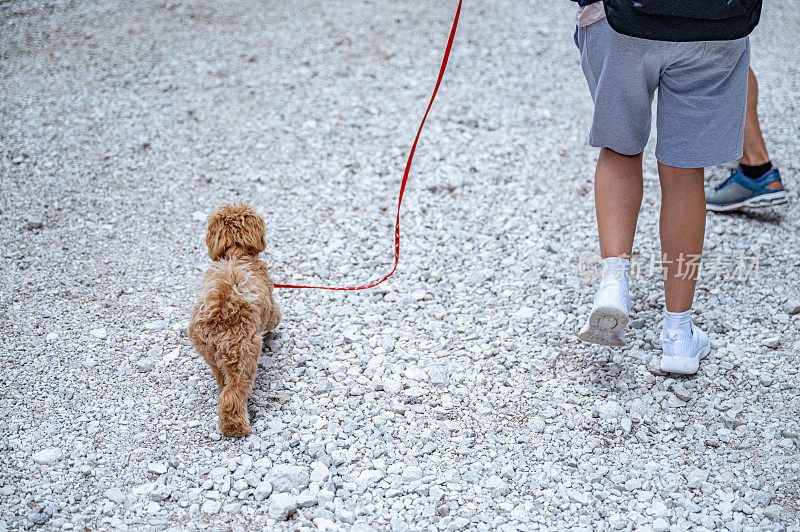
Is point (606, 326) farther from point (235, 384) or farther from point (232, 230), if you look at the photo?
point (232, 230)

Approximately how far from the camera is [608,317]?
2.66m

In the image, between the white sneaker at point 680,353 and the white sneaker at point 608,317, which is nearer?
the white sneaker at point 608,317

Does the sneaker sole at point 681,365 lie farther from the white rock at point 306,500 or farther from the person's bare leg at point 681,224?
the white rock at point 306,500

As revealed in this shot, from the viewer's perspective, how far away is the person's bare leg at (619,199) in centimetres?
280

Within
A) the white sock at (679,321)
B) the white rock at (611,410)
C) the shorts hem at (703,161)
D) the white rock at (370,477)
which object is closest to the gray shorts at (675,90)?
the shorts hem at (703,161)

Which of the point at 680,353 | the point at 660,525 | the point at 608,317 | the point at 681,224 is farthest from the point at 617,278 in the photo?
the point at 660,525

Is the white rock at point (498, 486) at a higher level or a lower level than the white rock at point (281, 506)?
lower

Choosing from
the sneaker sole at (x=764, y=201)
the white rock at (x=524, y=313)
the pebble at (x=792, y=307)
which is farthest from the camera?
the sneaker sole at (x=764, y=201)

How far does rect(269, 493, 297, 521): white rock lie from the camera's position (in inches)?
90.1

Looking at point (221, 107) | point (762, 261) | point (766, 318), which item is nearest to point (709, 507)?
point (766, 318)

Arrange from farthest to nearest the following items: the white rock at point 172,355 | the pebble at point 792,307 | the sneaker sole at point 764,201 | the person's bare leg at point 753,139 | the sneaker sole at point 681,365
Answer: the sneaker sole at point 764,201
the person's bare leg at point 753,139
the pebble at point 792,307
the white rock at point 172,355
the sneaker sole at point 681,365

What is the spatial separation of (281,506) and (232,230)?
1.23 meters

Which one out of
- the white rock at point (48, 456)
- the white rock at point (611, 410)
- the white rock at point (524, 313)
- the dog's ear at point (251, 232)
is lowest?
the white rock at point (524, 313)

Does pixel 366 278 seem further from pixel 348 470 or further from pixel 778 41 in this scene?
pixel 778 41
